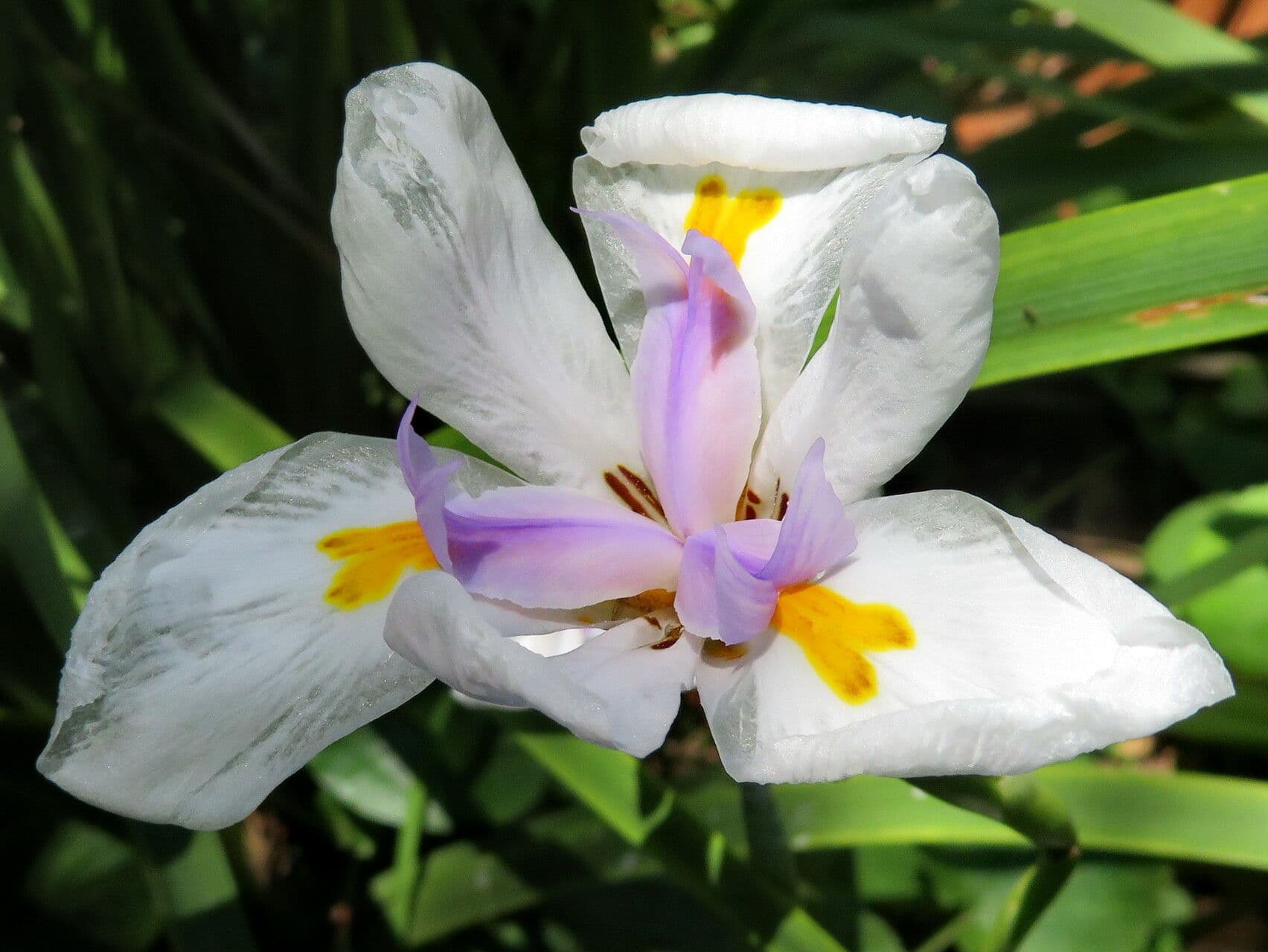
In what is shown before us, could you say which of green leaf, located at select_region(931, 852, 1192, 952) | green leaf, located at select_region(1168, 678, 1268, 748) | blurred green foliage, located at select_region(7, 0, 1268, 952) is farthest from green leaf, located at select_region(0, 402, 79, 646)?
green leaf, located at select_region(1168, 678, 1268, 748)

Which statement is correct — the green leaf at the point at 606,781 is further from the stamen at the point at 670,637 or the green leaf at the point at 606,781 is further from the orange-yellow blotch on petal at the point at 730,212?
the orange-yellow blotch on petal at the point at 730,212

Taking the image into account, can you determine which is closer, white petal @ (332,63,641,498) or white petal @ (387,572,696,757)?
white petal @ (387,572,696,757)

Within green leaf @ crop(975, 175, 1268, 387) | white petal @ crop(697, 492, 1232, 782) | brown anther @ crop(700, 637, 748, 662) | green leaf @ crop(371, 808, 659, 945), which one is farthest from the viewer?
green leaf @ crop(371, 808, 659, 945)

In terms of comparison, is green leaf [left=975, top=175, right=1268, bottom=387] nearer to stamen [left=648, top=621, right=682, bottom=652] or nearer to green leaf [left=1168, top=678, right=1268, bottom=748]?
stamen [left=648, top=621, right=682, bottom=652]

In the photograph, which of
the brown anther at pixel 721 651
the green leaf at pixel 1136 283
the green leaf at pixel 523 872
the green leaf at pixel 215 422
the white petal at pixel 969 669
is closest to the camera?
the white petal at pixel 969 669

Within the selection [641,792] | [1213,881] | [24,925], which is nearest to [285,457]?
[641,792]

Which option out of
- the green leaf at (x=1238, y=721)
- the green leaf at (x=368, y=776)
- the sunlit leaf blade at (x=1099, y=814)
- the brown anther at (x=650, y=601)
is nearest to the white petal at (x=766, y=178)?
the brown anther at (x=650, y=601)
